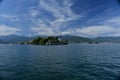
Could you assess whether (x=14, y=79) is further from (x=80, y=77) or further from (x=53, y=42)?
(x=53, y=42)

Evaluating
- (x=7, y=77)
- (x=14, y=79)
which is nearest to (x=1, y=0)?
(x=14, y=79)

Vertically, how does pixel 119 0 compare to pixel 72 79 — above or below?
above

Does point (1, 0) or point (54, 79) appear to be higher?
point (1, 0)

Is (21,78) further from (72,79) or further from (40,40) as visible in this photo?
(40,40)

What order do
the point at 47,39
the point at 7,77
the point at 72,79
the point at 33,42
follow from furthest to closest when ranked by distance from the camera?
the point at 33,42 < the point at 47,39 < the point at 7,77 < the point at 72,79

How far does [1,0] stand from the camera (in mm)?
3600

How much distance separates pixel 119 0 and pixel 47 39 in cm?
9987

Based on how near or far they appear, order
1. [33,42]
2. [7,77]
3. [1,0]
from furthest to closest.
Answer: [33,42], [7,77], [1,0]

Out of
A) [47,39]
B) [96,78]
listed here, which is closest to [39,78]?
[96,78]

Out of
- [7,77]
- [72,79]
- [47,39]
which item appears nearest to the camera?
[72,79]

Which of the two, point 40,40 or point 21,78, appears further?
point 40,40

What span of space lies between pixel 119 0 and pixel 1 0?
2.80 m

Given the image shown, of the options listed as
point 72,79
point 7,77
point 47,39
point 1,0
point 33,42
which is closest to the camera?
point 1,0

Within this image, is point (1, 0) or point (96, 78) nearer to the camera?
point (1, 0)
